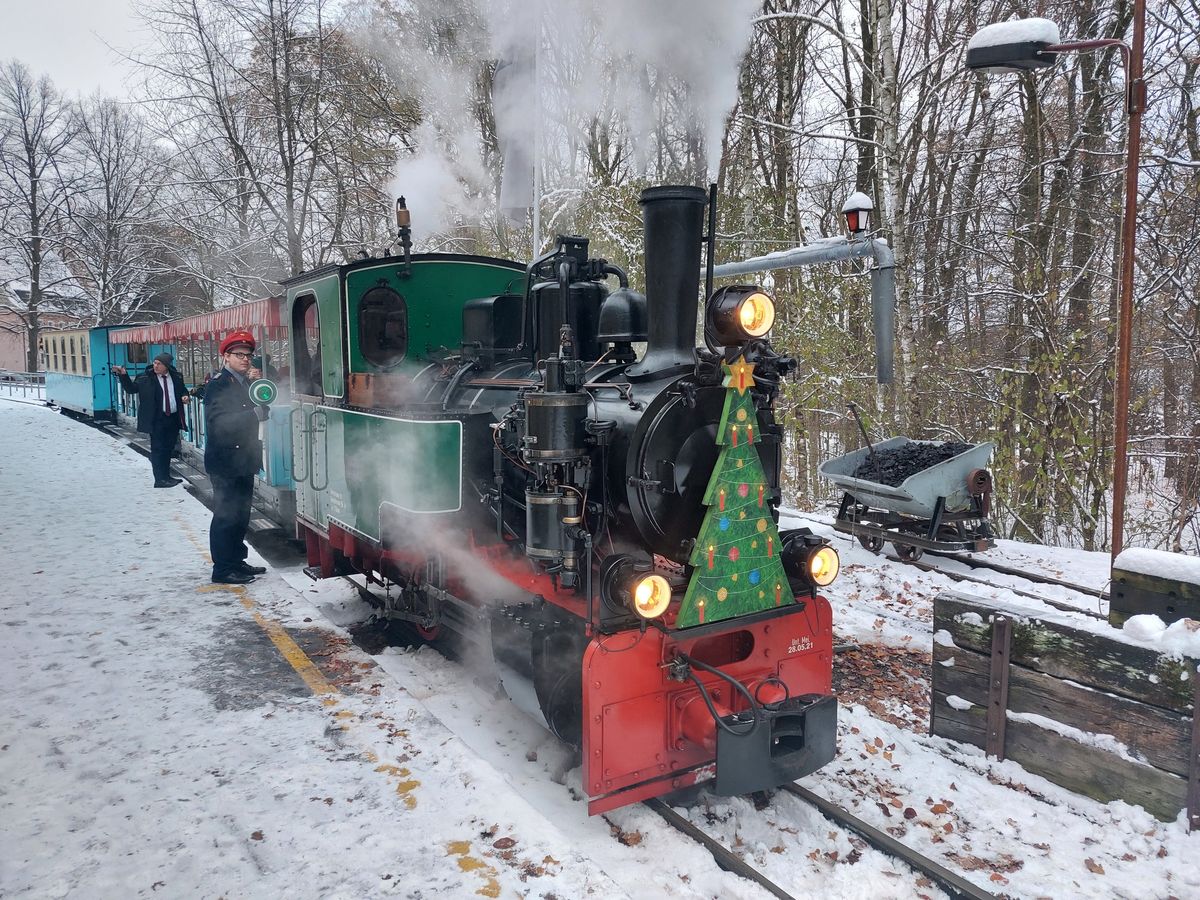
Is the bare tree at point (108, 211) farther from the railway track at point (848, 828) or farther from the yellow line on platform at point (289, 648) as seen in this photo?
the railway track at point (848, 828)

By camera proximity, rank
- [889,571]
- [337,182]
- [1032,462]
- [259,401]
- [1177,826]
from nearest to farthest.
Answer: [1177,826] → [259,401] → [889,571] → [1032,462] → [337,182]

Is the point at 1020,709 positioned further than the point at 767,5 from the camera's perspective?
No

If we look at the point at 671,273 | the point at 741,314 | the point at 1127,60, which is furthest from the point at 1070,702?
the point at 1127,60

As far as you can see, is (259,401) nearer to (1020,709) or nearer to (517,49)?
(517,49)

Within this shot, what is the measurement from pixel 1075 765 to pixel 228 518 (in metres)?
6.24

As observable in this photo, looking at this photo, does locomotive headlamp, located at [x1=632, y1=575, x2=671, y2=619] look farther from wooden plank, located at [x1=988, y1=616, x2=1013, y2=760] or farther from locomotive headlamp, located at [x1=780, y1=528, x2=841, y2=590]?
wooden plank, located at [x1=988, y1=616, x2=1013, y2=760]

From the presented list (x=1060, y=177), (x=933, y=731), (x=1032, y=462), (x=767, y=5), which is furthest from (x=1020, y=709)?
(x=767, y=5)

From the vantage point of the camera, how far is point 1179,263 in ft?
27.9

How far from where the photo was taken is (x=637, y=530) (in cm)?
350

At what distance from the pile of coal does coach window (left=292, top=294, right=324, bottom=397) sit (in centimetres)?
520

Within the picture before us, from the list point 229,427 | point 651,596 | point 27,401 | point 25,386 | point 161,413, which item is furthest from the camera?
point 25,386

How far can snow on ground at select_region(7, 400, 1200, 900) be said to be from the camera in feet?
9.84

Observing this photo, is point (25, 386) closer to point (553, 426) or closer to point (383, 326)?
point (383, 326)

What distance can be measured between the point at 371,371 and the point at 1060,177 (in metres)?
9.99
